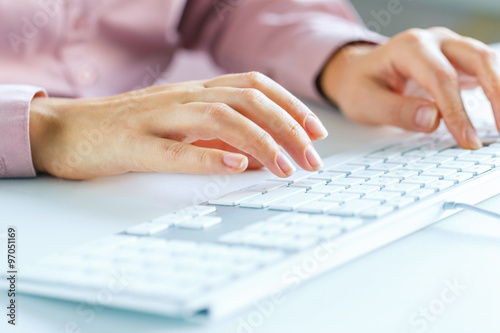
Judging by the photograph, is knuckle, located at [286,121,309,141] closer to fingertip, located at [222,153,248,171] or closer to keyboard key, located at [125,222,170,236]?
fingertip, located at [222,153,248,171]

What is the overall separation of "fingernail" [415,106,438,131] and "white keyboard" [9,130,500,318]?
0.15 m

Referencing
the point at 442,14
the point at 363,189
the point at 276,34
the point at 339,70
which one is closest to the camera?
the point at 363,189

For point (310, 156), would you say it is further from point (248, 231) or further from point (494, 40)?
point (494, 40)

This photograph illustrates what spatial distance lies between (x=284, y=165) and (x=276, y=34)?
1.71ft

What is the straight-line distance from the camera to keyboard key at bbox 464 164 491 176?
1.67 ft

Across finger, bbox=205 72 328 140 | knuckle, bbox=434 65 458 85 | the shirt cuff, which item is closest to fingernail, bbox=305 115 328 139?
finger, bbox=205 72 328 140

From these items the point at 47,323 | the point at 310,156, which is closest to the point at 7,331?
the point at 47,323

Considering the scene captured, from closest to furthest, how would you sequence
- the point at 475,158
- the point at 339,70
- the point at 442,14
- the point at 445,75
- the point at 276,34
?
the point at 475,158, the point at 445,75, the point at 339,70, the point at 276,34, the point at 442,14

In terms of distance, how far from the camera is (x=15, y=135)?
58 cm

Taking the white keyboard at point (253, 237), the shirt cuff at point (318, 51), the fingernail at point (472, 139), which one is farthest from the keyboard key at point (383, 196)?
the shirt cuff at point (318, 51)

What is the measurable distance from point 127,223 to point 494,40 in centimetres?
197

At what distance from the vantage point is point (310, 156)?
0.52m

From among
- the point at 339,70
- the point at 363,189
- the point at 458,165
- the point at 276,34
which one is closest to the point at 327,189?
the point at 363,189

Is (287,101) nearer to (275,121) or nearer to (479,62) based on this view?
(275,121)
